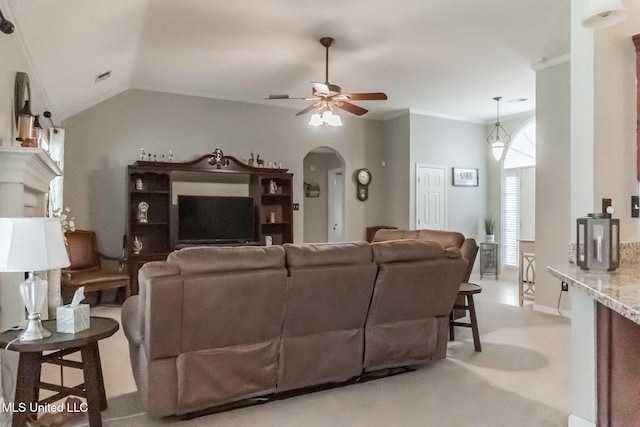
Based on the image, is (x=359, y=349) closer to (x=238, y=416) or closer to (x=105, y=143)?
(x=238, y=416)

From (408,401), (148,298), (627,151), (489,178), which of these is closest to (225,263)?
(148,298)

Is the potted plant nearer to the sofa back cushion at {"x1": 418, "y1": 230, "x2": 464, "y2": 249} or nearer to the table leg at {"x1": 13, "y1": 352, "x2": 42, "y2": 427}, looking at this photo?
the sofa back cushion at {"x1": 418, "y1": 230, "x2": 464, "y2": 249}

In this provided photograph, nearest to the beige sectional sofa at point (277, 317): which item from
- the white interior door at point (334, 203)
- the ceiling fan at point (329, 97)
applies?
the ceiling fan at point (329, 97)

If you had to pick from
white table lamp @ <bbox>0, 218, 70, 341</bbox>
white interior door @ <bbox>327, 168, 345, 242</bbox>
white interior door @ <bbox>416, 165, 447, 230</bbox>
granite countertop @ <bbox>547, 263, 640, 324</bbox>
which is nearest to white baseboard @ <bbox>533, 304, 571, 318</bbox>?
white interior door @ <bbox>416, 165, 447, 230</bbox>

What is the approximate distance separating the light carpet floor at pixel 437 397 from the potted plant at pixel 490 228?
4.37 metres

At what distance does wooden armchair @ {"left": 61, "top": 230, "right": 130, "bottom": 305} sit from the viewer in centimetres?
486

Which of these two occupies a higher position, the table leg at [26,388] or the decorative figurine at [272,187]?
the decorative figurine at [272,187]

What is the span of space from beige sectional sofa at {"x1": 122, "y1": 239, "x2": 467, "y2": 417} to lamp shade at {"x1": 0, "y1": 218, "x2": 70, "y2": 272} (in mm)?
472

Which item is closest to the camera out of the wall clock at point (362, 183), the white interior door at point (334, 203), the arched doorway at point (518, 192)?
the arched doorway at point (518, 192)

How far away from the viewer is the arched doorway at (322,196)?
29.5 ft

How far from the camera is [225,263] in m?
2.41

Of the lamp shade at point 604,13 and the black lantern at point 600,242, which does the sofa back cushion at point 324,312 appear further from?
the lamp shade at point 604,13

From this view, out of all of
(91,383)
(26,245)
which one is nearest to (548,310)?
(91,383)

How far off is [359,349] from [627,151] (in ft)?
6.53
